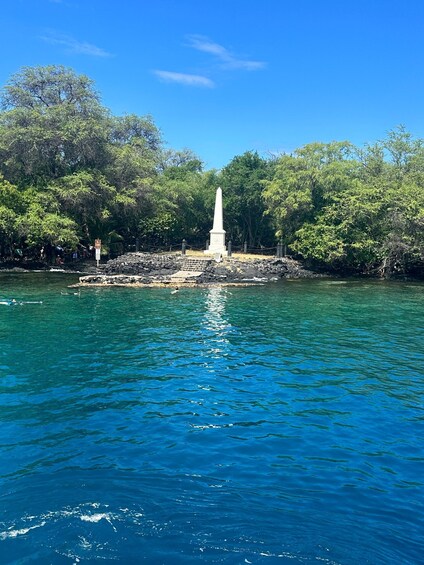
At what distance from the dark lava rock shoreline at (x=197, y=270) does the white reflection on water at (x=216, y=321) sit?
5.41 metres

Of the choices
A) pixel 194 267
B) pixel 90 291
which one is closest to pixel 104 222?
pixel 194 267

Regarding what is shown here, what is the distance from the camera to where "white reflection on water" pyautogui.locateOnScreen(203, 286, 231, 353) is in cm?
1644

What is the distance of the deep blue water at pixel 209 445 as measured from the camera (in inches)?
230

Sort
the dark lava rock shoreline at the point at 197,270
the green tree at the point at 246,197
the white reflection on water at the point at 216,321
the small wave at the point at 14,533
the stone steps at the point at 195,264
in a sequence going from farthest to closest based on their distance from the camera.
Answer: the green tree at the point at 246,197 → the stone steps at the point at 195,264 → the dark lava rock shoreline at the point at 197,270 → the white reflection on water at the point at 216,321 → the small wave at the point at 14,533

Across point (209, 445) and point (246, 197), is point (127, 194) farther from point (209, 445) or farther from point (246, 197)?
point (209, 445)

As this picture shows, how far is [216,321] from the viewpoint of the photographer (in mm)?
20500

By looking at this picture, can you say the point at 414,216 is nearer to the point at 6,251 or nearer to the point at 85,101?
the point at 85,101

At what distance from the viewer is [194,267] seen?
39000 millimetres

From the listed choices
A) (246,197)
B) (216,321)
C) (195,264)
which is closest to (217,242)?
(195,264)

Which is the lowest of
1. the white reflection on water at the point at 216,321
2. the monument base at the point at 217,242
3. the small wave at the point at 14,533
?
the small wave at the point at 14,533

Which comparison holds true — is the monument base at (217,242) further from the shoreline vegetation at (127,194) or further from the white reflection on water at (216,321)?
the white reflection on water at (216,321)

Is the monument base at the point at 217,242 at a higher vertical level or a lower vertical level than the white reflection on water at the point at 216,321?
higher

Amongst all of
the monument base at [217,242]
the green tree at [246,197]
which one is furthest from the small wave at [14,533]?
the green tree at [246,197]

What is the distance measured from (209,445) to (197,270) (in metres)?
30.1
